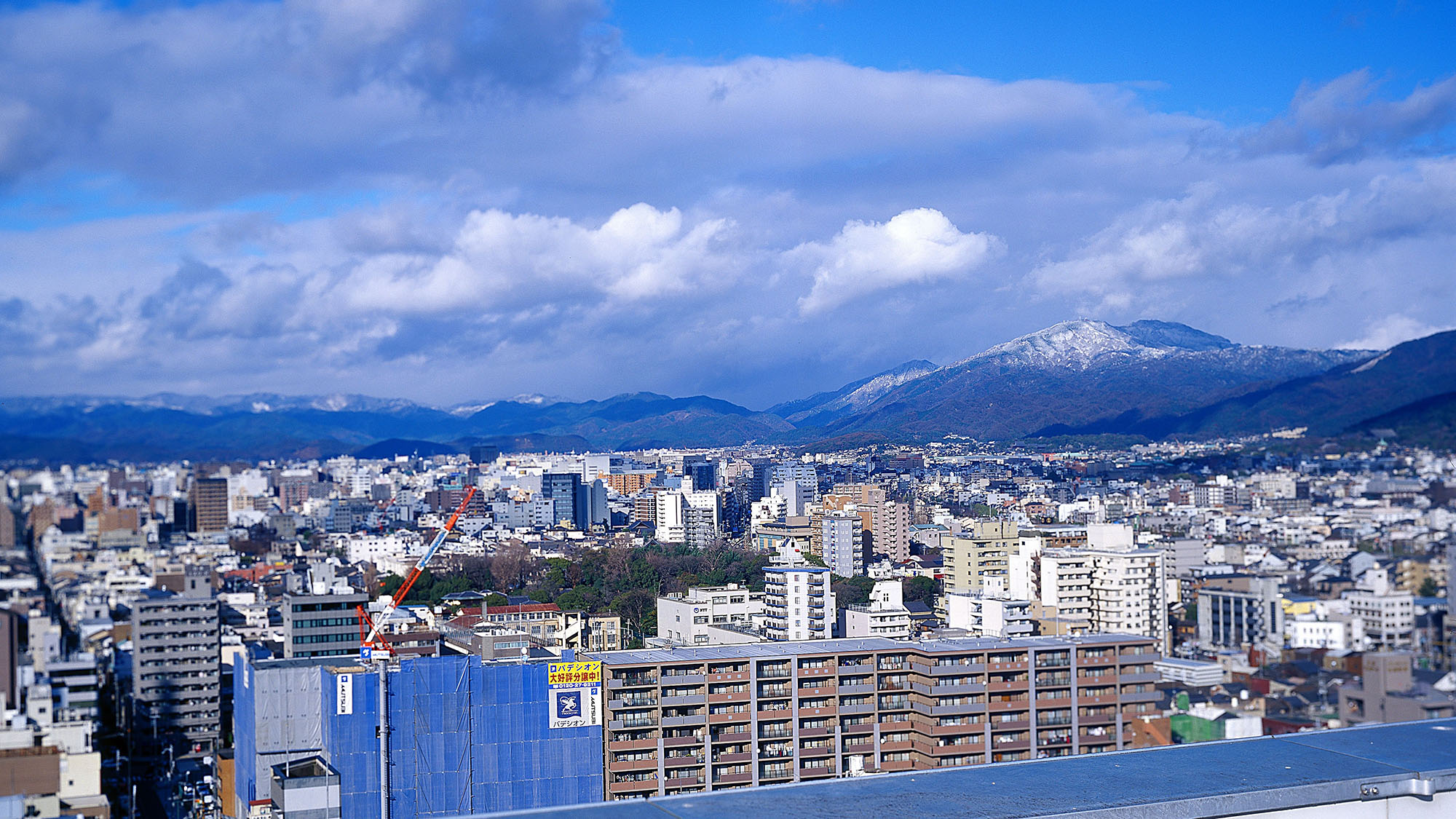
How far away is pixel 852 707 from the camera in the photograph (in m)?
5.96

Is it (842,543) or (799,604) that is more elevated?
(842,543)

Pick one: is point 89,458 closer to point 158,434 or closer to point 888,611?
point 158,434

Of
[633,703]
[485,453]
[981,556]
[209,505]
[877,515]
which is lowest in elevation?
[633,703]

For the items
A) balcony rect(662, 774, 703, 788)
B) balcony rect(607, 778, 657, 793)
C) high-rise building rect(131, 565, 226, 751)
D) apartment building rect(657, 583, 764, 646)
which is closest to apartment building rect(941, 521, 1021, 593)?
apartment building rect(657, 583, 764, 646)

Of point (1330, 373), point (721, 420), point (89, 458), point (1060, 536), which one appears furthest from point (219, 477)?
point (1330, 373)

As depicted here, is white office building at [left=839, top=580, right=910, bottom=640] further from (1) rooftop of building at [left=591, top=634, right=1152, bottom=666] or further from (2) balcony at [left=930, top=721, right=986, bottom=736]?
(2) balcony at [left=930, top=721, right=986, bottom=736]

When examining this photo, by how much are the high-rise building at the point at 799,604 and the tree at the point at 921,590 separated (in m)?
1.23

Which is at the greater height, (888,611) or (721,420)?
(721,420)

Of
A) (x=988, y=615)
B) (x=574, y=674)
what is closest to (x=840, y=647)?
(x=574, y=674)

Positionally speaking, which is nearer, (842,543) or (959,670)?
(959,670)

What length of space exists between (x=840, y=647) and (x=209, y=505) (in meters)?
3.93

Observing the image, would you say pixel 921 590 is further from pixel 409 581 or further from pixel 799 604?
pixel 409 581

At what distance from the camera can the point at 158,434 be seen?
6410 millimetres

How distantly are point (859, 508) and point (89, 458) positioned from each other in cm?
584
